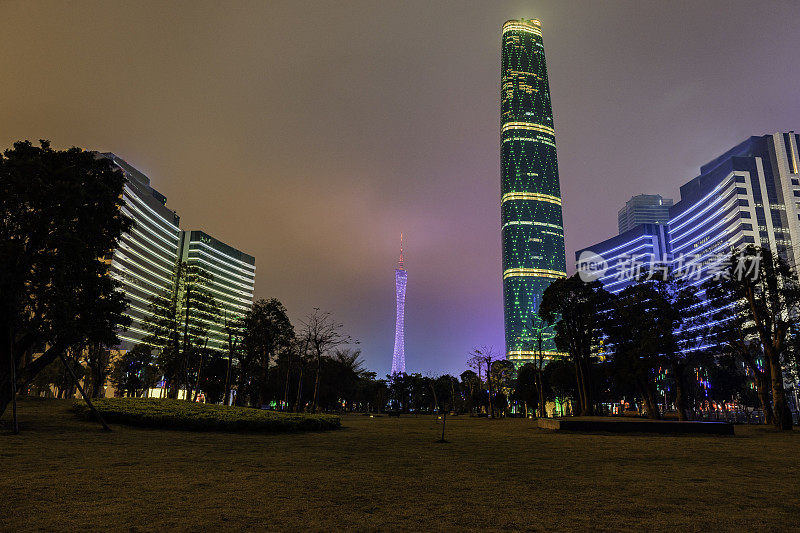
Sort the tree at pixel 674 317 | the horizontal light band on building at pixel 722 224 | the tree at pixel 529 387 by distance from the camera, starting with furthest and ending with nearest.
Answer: the horizontal light band on building at pixel 722 224, the tree at pixel 529 387, the tree at pixel 674 317

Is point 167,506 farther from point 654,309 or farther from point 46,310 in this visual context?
point 654,309

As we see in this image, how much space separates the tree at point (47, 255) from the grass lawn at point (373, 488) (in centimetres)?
434

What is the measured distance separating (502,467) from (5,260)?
58.5 feet

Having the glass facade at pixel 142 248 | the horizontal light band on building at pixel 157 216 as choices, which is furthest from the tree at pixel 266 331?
the horizontal light band on building at pixel 157 216

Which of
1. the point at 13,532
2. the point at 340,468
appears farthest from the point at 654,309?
the point at 13,532

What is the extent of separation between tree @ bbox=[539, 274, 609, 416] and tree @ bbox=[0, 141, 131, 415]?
146ft

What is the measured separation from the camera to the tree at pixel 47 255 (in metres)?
17.7

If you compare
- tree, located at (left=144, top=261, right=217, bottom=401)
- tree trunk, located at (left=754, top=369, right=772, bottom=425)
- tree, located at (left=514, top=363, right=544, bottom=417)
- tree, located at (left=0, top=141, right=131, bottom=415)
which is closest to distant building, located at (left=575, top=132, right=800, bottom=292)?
tree, located at (left=514, top=363, right=544, bottom=417)

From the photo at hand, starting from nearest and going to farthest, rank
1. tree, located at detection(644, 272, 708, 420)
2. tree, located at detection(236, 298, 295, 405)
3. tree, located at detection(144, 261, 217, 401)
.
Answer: tree, located at detection(644, 272, 708, 420) → tree, located at detection(144, 261, 217, 401) → tree, located at detection(236, 298, 295, 405)

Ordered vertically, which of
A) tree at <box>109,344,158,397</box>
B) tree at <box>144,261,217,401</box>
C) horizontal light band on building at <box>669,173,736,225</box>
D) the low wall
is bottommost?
the low wall

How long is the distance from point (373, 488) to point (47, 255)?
15.8m

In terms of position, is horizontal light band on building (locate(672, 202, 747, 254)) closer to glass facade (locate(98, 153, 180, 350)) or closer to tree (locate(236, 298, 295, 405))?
tree (locate(236, 298, 295, 405))

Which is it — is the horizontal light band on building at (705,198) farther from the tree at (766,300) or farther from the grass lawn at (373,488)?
the grass lawn at (373,488)

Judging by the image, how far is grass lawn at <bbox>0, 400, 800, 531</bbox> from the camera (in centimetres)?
674
